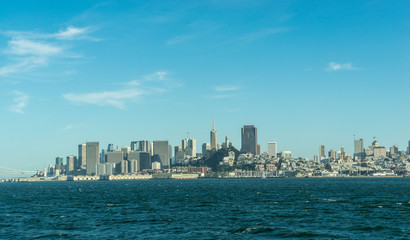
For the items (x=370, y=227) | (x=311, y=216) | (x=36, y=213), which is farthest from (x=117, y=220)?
(x=370, y=227)

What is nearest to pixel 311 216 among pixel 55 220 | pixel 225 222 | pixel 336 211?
pixel 336 211

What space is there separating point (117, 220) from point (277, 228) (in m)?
28.7

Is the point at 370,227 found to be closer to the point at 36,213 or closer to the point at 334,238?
the point at 334,238

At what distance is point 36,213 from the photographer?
99062 millimetres

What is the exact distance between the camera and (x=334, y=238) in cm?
5969

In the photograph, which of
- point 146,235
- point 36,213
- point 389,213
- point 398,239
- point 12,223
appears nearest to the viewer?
point 398,239

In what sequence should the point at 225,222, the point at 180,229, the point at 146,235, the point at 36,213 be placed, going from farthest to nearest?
the point at 36,213 → the point at 225,222 → the point at 180,229 → the point at 146,235

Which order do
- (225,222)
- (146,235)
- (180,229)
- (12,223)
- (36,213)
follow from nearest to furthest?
(146,235)
(180,229)
(225,222)
(12,223)
(36,213)

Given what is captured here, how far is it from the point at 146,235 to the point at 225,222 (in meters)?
15.8

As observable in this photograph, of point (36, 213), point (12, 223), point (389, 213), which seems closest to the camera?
point (12, 223)

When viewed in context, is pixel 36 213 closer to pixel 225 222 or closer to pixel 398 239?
pixel 225 222

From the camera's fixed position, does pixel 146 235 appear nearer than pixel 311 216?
A: Yes

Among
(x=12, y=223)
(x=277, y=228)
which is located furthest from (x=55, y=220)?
(x=277, y=228)

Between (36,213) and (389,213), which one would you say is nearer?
(389,213)
